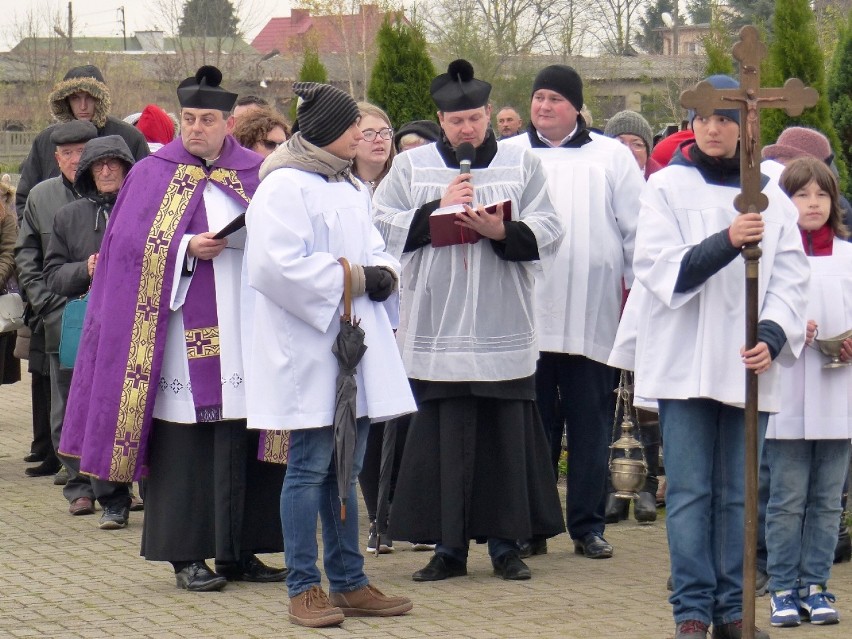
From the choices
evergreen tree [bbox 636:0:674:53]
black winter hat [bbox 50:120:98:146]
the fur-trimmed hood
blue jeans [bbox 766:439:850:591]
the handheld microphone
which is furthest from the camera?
evergreen tree [bbox 636:0:674:53]

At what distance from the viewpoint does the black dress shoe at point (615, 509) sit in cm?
852

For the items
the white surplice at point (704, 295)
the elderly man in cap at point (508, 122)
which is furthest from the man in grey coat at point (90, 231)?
the elderly man in cap at point (508, 122)

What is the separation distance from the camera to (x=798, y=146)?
7.17 meters

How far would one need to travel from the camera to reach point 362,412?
241 inches

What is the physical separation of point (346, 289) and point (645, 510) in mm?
3040

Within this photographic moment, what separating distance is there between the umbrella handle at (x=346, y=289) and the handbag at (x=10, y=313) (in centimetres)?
454

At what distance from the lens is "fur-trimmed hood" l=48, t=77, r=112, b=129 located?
9586 millimetres

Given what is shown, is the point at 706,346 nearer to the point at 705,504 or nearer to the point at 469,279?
the point at 705,504

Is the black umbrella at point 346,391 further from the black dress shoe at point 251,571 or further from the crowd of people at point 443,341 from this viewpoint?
the black dress shoe at point 251,571

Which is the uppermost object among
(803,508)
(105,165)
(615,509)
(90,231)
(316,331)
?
(105,165)

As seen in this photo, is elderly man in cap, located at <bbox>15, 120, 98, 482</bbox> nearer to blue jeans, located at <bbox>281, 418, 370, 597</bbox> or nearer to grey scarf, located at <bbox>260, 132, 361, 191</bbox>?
grey scarf, located at <bbox>260, 132, 361, 191</bbox>

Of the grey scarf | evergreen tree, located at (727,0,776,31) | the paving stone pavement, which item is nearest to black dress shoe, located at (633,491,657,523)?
the paving stone pavement

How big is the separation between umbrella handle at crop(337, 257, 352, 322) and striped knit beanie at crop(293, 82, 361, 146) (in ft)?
1.59

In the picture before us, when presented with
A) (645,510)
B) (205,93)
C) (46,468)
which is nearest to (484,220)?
(205,93)
